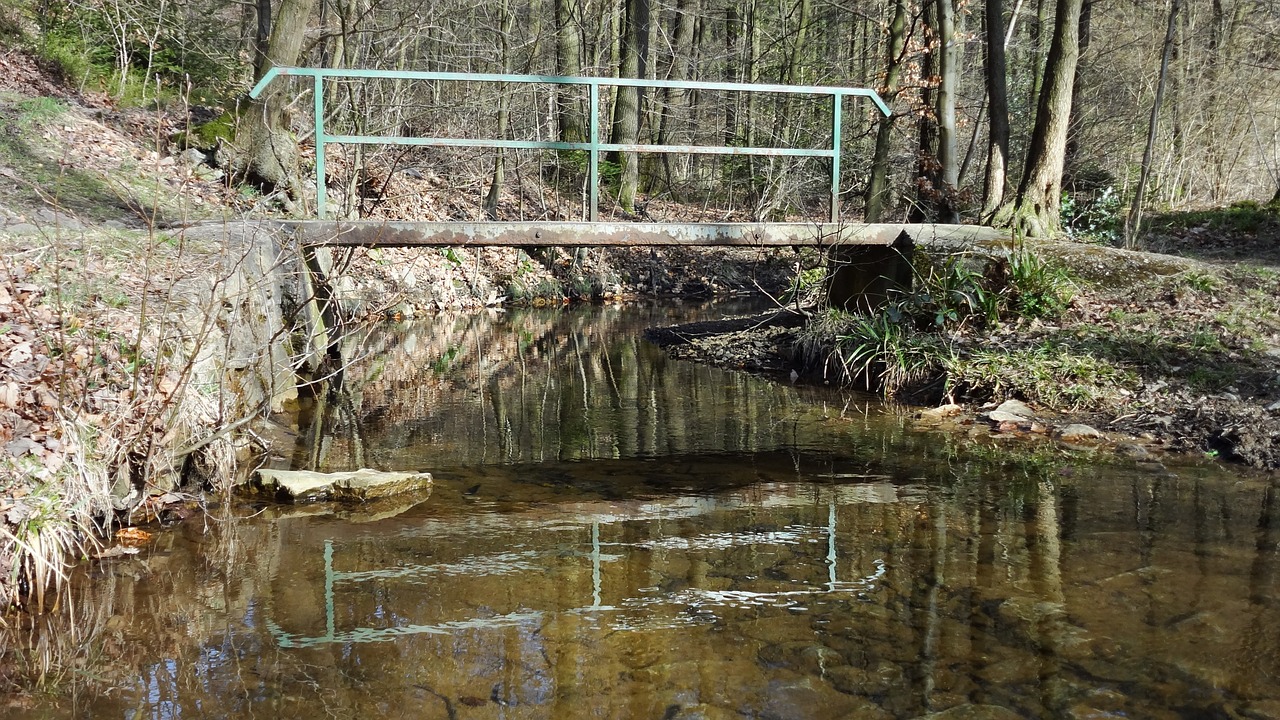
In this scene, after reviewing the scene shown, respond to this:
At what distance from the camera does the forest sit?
42.9ft

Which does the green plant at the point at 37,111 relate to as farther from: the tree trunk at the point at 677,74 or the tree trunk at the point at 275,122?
the tree trunk at the point at 677,74

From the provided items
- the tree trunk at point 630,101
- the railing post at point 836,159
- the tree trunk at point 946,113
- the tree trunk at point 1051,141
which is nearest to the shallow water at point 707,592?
the railing post at point 836,159

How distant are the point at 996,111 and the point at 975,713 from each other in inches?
419

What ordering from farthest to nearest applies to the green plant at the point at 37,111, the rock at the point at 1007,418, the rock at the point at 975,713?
the green plant at the point at 37,111
the rock at the point at 1007,418
the rock at the point at 975,713

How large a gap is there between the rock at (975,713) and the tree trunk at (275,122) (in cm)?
1107

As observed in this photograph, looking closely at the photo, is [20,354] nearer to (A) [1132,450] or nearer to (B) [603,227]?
(B) [603,227]

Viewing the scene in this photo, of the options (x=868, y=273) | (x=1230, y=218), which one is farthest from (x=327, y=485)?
(x=1230, y=218)

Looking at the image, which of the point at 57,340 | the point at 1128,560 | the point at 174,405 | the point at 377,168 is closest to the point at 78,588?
the point at 174,405

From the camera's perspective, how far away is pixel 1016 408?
333 inches

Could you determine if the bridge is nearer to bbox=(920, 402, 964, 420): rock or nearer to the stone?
bbox=(920, 402, 964, 420): rock

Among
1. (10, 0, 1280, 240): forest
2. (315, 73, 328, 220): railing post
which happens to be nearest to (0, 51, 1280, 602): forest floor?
(315, 73, 328, 220): railing post

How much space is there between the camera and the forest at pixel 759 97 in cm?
1308

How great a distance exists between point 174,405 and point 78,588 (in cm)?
116

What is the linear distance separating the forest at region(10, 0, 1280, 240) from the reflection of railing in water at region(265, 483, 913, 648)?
6.24 meters
